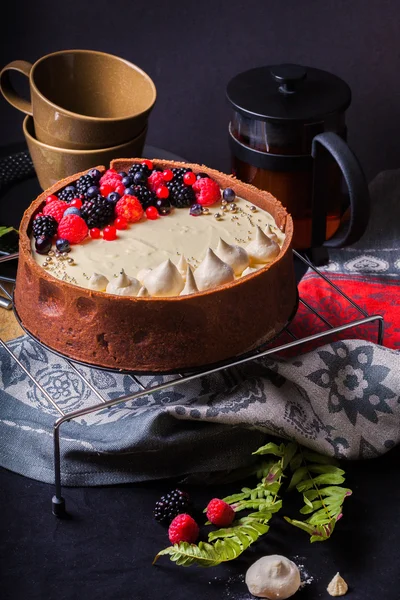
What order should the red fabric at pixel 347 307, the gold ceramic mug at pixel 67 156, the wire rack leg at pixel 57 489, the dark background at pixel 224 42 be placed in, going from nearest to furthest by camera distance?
the wire rack leg at pixel 57 489, the red fabric at pixel 347 307, the gold ceramic mug at pixel 67 156, the dark background at pixel 224 42

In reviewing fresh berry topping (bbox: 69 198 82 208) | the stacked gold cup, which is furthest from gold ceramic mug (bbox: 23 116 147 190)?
fresh berry topping (bbox: 69 198 82 208)

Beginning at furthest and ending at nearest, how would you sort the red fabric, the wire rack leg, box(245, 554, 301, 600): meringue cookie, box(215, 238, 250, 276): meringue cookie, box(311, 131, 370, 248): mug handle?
the red fabric < box(311, 131, 370, 248): mug handle < box(215, 238, 250, 276): meringue cookie < the wire rack leg < box(245, 554, 301, 600): meringue cookie

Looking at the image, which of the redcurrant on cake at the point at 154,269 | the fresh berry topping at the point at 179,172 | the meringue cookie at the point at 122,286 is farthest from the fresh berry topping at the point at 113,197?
the meringue cookie at the point at 122,286

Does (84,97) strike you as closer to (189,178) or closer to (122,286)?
(189,178)

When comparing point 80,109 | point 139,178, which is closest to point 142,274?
point 139,178

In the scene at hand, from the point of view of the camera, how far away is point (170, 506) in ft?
4.01

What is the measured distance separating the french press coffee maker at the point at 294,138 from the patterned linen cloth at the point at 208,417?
31 centimetres

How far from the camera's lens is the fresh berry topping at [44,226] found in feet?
4.52

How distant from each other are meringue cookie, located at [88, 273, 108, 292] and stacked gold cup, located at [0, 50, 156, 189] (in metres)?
0.41

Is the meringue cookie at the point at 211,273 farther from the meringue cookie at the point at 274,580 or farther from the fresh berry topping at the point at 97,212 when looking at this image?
the meringue cookie at the point at 274,580

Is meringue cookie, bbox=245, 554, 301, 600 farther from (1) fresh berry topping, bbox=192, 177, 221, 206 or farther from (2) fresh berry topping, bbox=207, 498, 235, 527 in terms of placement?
(1) fresh berry topping, bbox=192, 177, 221, 206

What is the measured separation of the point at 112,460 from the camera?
4.30ft

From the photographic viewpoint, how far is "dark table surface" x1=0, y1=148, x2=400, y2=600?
1.14 meters

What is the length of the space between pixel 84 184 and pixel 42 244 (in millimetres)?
164
